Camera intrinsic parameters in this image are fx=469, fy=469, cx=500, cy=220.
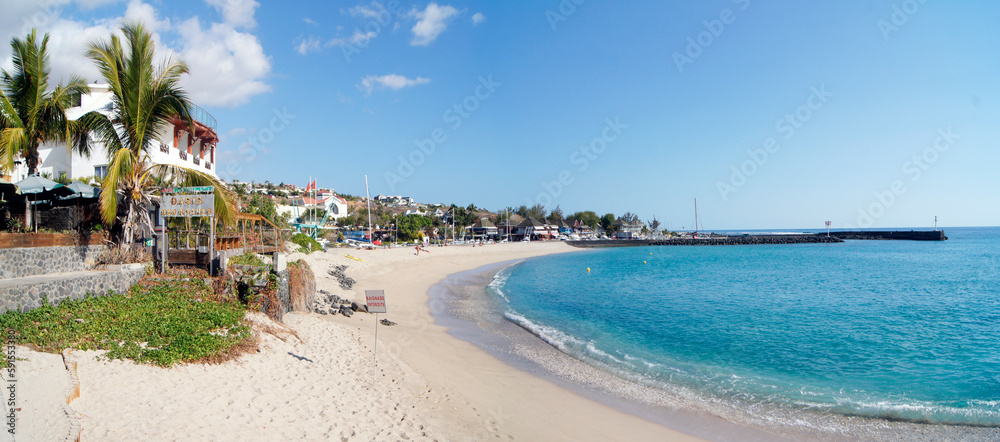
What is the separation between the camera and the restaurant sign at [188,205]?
535 inches

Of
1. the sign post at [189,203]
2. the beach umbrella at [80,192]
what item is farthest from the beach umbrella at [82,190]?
the sign post at [189,203]

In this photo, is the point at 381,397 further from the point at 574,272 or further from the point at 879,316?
the point at 574,272

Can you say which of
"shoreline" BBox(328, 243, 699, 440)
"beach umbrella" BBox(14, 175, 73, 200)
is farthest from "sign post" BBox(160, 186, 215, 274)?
"shoreline" BBox(328, 243, 699, 440)

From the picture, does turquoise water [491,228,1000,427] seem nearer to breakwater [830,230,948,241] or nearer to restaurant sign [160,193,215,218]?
restaurant sign [160,193,215,218]

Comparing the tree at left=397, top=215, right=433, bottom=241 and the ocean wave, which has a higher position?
the tree at left=397, top=215, right=433, bottom=241

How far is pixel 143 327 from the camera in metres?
9.45

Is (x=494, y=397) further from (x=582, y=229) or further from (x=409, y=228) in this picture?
(x=582, y=229)

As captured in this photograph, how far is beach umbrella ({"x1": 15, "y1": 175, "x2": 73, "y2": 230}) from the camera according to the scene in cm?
1293

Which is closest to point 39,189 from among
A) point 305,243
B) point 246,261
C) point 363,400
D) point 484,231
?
point 246,261

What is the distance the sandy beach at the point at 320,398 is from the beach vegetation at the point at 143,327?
1.34ft

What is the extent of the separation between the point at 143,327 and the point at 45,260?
16.4 feet

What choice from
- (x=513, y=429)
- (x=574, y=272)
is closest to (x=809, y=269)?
(x=574, y=272)

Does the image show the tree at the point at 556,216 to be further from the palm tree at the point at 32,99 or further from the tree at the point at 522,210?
the palm tree at the point at 32,99

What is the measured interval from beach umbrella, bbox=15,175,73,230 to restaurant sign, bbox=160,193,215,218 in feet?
9.46
